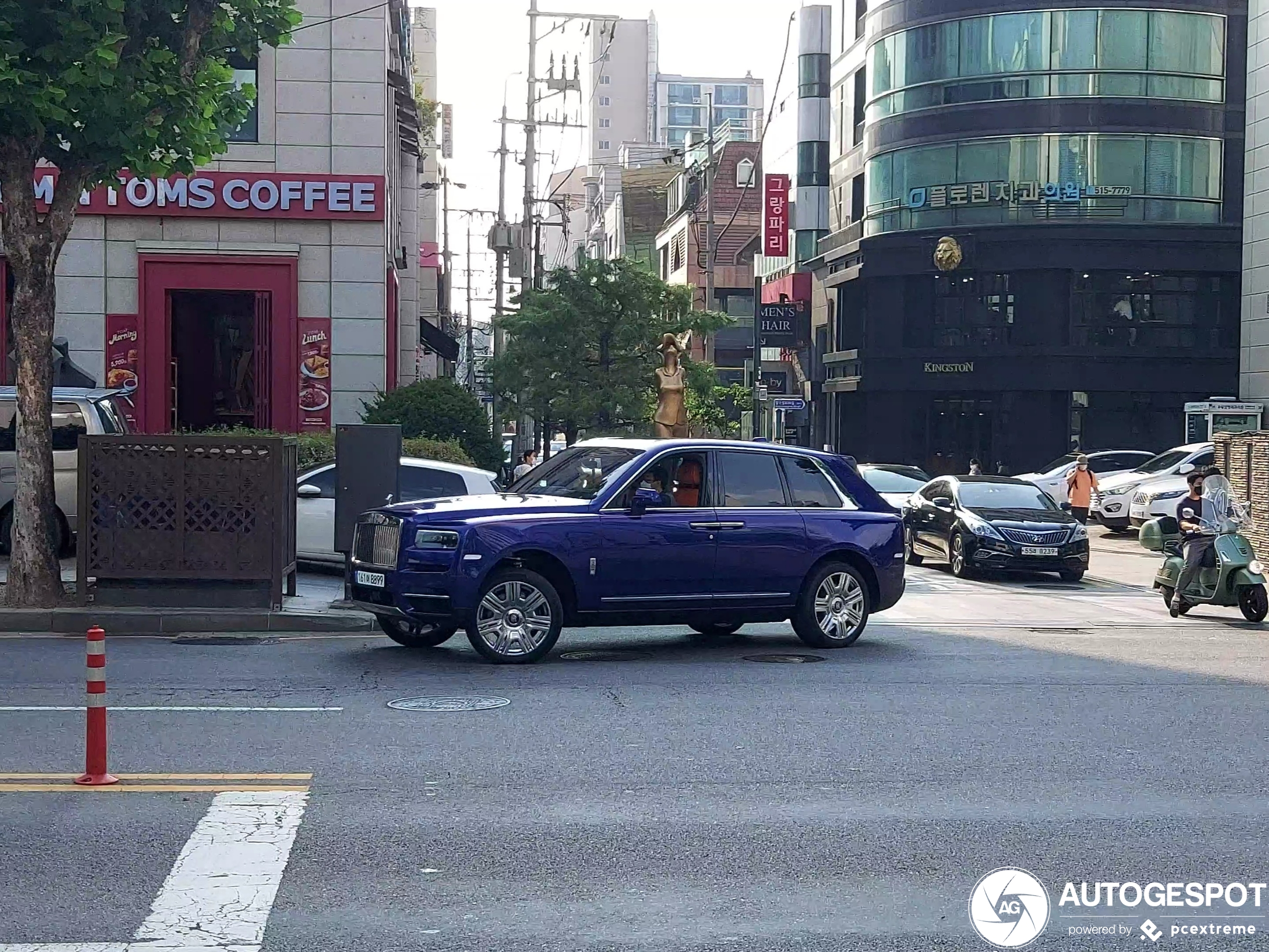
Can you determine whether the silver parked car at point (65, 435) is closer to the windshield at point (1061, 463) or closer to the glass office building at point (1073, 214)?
the windshield at point (1061, 463)

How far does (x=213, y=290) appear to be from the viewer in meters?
27.3

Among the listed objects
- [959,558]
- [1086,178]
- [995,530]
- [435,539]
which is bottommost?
[959,558]

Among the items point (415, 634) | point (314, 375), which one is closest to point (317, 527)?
point (415, 634)

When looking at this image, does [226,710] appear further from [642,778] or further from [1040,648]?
[1040,648]

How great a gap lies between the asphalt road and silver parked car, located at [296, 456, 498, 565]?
16.2ft

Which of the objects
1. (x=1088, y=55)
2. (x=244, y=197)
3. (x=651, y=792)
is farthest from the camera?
(x=1088, y=55)

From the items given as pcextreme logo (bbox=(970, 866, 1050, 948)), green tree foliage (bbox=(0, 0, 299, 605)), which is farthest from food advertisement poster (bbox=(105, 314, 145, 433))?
pcextreme logo (bbox=(970, 866, 1050, 948))

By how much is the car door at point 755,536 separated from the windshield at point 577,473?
845 millimetres

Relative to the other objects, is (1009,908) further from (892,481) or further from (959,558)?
(892,481)

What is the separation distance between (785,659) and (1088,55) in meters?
38.3

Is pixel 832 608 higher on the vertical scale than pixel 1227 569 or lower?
lower

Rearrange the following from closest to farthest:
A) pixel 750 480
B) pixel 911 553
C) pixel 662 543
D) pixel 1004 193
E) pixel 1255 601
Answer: pixel 662 543 → pixel 750 480 → pixel 1255 601 → pixel 911 553 → pixel 1004 193

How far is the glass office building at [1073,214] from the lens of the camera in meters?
46.3

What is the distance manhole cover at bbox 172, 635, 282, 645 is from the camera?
13.1 m
